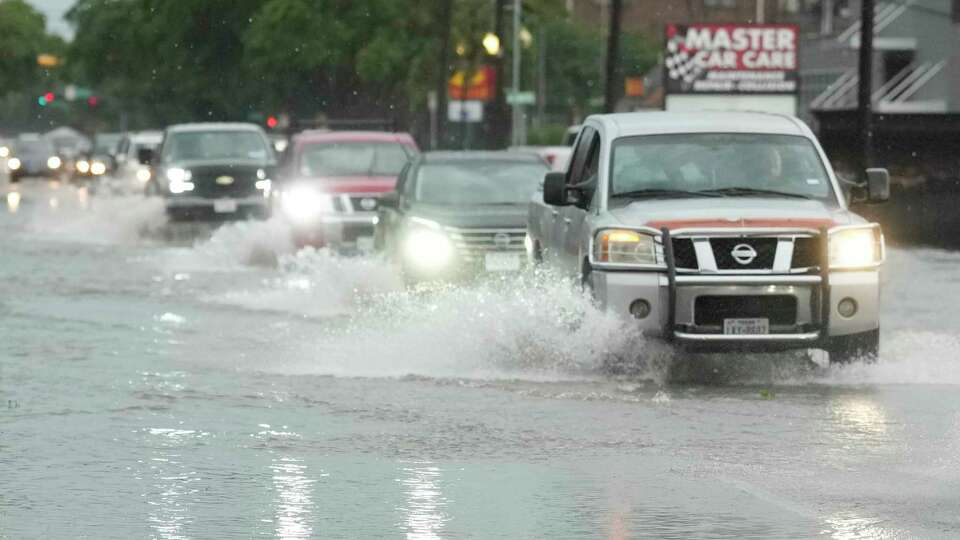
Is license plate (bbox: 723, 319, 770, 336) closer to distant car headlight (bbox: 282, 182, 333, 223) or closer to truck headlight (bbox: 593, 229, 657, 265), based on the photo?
truck headlight (bbox: 593, 229, 657, 265)

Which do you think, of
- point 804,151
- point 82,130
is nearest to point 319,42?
point 804,151

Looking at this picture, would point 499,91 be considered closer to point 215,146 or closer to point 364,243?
point 215,146

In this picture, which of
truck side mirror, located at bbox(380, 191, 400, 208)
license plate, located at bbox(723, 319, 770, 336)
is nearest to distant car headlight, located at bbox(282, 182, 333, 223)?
truck side mirror, located at bbox(380, 191, 400, 208)

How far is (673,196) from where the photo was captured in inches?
642

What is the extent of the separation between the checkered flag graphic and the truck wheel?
3830 centimetres

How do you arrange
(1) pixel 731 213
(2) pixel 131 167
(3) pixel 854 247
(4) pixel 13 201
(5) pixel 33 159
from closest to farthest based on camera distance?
1. (1) pixel 731 213
2. (3) pixel 854 247
3. (2) pixel 131 167
4. (4) pixel 13 201
5. (5) pixel 33 159

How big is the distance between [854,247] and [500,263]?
22.0 ft

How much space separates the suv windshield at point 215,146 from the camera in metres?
37.6

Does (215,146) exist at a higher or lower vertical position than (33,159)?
higher

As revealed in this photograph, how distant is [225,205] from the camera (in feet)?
121

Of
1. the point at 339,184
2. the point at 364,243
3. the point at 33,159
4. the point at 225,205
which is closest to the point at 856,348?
the point at 364,243

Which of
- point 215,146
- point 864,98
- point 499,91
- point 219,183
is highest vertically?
point 864,98

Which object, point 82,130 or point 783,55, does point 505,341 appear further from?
point 82,130

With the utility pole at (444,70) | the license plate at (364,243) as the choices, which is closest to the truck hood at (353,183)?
the license plate at (364,243)
